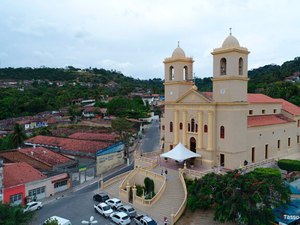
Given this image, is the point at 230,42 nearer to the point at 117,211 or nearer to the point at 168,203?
the point at 168,203

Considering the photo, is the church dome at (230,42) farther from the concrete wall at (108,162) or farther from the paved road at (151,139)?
the paved road at (151,139)

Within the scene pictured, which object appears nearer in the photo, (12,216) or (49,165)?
(12,216)

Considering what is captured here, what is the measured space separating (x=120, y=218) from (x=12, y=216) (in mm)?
8644

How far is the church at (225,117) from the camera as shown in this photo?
30.3 meters

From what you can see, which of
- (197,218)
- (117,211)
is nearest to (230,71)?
(197,218)

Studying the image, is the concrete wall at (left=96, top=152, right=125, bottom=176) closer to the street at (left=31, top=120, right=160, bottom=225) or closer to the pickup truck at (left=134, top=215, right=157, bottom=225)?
the street at (left=31, top=120, right=160, bottom=225)

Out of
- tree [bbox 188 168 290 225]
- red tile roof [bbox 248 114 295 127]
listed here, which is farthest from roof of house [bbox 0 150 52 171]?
red tile roof [bbox 248 114 295 127]

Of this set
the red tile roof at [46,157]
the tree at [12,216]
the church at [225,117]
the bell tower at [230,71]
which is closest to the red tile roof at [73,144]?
the red tile roof at [46,157]

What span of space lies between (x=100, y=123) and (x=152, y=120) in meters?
19.0

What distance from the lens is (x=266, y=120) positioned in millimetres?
35312

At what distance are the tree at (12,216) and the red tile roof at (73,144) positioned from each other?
21245 mm

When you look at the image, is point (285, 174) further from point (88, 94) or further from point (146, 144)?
point (88, 94)

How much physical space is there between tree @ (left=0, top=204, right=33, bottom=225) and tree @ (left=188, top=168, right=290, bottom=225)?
474 inches

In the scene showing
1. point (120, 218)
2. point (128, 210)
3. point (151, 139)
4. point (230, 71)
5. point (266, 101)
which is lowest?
point (128, 210)
